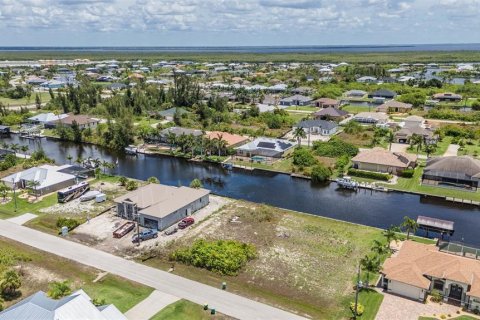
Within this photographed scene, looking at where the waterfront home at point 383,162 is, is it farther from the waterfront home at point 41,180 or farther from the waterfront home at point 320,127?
the waterfront home at point 41,180

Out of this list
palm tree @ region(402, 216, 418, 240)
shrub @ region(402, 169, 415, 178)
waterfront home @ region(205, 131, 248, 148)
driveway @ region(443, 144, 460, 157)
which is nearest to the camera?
palm tree @ region(402, 216, 418, 240)

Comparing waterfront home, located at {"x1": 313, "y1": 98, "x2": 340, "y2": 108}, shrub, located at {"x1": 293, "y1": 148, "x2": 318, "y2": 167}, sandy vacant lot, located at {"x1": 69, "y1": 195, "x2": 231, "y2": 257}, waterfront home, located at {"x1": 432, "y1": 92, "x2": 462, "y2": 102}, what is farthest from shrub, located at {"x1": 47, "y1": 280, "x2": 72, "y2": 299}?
waterfront home, located at {"x1": 432, "y1": 92, "x2": 462, "y2": 102}

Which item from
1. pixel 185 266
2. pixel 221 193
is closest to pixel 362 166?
pixel 221 193

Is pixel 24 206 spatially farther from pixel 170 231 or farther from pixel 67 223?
pixel 170 231

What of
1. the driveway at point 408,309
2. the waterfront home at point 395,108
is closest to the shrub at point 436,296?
the driveway at point 408,309

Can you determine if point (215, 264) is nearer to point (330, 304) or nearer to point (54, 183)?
point (330, 304)

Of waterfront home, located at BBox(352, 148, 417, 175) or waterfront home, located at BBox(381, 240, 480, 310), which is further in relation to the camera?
waterfront home, located at BBox(352, 148, 417, 175)

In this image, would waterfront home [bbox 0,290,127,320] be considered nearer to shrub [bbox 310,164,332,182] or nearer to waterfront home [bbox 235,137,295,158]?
shrub [bbox 310,164,332,182]
